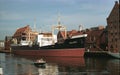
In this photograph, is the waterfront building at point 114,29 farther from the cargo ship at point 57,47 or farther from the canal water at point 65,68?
the canal water at point 65,68

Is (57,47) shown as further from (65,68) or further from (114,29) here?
(65,68)

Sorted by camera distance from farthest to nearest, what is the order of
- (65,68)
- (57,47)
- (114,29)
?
(114,29)
(57,47)
(65,68)

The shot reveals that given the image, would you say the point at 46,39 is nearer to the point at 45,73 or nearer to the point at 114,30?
the point at 114,30

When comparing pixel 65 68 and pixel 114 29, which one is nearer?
pixel 65 68

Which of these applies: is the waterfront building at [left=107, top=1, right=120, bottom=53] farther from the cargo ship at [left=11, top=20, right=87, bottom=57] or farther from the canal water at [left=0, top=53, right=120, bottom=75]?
the canal water at [left=0, top=53, right=120, bottom=75]

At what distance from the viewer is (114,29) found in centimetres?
10869

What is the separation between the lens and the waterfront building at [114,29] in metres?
106

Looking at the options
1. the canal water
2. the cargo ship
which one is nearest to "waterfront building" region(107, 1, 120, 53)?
the cargo ship

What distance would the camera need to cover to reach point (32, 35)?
6555 inches

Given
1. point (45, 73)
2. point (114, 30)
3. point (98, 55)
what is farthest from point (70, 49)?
point (45, 73)

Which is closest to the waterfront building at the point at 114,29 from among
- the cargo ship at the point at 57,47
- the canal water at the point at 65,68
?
the cargo ship at the point at 57,47

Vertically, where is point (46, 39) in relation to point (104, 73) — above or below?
above

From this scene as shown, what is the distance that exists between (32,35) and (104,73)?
11487cm

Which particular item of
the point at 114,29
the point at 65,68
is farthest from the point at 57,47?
the point at 65,68
